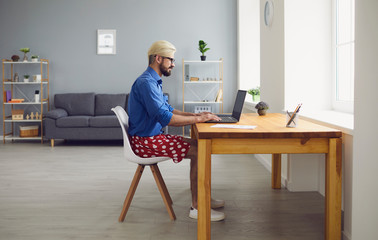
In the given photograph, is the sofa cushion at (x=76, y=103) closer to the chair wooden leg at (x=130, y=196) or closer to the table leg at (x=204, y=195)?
the chair wooden leg at (x=130, y=196)

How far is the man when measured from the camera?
2752 millimetres

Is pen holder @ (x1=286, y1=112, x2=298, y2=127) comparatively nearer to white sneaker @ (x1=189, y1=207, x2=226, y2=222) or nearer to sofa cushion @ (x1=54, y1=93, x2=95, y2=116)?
white sneaker @ (x1=189, y1=207, x2=226, y2=222)

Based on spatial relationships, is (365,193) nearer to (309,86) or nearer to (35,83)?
(309,86)

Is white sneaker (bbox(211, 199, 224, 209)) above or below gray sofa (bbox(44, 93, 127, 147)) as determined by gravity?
below

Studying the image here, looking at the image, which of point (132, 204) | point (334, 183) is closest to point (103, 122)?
point (132, 204)

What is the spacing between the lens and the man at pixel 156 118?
275cm

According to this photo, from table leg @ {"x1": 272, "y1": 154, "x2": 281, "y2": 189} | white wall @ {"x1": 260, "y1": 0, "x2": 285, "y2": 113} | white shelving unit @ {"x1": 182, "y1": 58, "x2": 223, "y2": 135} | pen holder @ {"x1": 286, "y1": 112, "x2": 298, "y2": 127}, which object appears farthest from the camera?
white shelving unit @ {"x1": 182, "y1": 58, "x2": 223, "y2": 135}

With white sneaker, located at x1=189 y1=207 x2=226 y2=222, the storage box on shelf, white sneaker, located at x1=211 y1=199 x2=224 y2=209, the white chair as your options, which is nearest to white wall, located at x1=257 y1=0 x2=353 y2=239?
white sneaker, located at x1=211 y1=199 x2=224 y2=209

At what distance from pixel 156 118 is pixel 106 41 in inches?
200

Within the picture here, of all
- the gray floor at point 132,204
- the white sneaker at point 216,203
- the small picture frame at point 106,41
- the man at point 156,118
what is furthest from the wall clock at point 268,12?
the small picture frame at point 106,41

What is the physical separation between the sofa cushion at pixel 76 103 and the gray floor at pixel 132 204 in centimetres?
197

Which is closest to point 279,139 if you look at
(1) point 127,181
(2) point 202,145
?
(2) point 202,145

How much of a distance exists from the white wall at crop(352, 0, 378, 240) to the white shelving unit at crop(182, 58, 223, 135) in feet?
17.3

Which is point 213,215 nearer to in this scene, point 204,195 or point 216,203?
point 216,203
